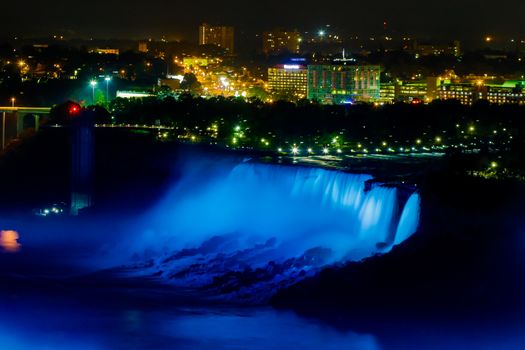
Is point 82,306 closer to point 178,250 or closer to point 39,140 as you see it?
point 178,250

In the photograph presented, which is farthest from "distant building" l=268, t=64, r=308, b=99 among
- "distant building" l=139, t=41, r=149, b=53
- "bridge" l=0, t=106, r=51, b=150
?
"distant building" l=139, t=41, r=149, b=53

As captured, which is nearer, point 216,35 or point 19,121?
point 19,121

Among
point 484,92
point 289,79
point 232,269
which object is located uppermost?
point 289,79

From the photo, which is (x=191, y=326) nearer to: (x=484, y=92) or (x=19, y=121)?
(x=19, y=121)

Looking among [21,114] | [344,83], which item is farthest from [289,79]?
[21,114]

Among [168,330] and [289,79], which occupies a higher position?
[289,79]

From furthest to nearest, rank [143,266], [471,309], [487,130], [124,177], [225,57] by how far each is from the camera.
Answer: [225,57] → [487,130] → [124,177] → [143,266] → [471,309]

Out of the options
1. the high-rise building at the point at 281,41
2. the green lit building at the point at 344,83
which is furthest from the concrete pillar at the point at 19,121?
the high-rise building at the point at 281,41

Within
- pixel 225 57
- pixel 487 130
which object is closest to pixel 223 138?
pixel 487 130
